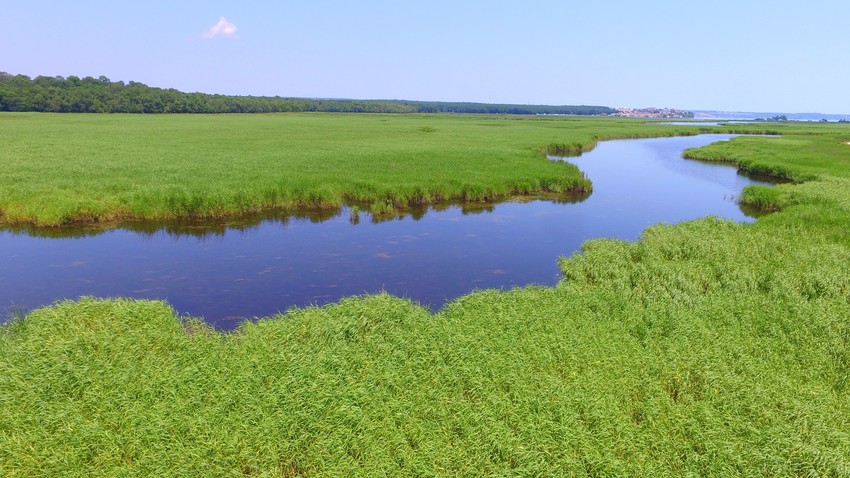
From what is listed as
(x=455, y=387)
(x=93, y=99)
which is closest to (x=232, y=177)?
(x=455, y=387)

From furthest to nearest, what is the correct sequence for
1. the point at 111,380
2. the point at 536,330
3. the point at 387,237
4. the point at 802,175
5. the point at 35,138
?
the point at 35,138 < the point at 802,175 < the point at 387,237 < the point at 536,330 < the point at 111,380

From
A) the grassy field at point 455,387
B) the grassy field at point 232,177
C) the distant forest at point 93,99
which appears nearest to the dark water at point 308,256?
the grassy field at point 232,177

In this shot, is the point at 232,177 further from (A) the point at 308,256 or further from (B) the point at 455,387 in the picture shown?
(B) the point at 455,387

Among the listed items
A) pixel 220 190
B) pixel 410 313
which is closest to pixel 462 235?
pixel 410 313

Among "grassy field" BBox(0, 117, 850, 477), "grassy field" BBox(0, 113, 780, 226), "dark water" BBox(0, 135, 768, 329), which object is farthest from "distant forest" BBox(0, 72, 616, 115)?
"grassy field" BBox(0, 117, 850, 477)

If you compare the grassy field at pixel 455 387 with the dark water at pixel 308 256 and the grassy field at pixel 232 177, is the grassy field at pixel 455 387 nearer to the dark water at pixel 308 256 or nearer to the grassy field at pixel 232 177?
the dark water at pixel 308 256

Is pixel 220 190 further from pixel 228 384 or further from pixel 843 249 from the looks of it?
pixel 843 249

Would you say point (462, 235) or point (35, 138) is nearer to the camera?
point (462, 235)
